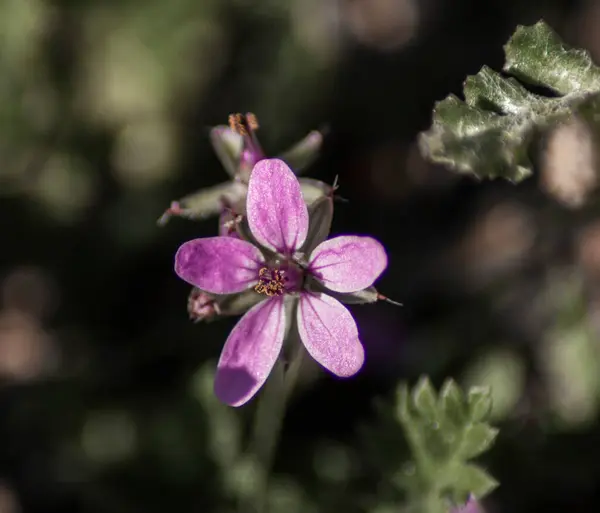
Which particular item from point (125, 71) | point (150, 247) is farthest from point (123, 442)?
point (125, 71)

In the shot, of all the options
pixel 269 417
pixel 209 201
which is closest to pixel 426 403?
pixel 269 417

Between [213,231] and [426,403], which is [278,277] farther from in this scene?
[213,231]

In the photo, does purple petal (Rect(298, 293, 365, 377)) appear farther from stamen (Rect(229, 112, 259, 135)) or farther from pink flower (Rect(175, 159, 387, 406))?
stamen (Rect(229, 112, 259, 135))

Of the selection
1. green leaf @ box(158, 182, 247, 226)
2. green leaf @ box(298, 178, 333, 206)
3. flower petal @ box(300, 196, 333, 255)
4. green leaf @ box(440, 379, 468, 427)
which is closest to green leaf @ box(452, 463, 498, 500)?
green leaf @ box(440, 379, 468, 427)

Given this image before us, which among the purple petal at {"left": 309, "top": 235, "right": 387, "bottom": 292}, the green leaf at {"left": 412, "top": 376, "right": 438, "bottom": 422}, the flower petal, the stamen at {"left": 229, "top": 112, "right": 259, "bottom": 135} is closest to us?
the purple petal at {"left": 309, "top": 235, "right": 387, "bottom": 292}

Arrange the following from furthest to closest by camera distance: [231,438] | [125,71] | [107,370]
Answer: [125,71]
[107,370]
[231,438]

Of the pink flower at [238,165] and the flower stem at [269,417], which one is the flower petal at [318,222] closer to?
the pink flower at [238,165]

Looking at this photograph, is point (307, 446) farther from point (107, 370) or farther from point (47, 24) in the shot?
point (47, 24)
